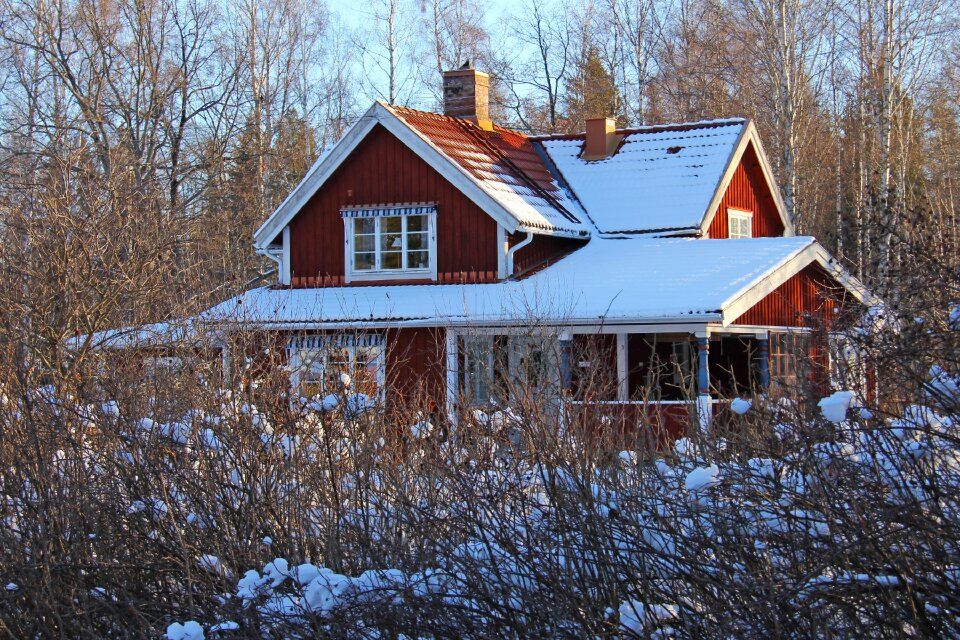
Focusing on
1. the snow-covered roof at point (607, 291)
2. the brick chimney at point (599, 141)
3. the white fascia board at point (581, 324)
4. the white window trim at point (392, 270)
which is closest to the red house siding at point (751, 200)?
the snow-covered roof at point (607, 291)

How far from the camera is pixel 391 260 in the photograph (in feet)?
66.2

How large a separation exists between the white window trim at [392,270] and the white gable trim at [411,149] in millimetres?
797

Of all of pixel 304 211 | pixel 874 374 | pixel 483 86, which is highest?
pixel 483 86

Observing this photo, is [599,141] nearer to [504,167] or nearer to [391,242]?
[504,167]

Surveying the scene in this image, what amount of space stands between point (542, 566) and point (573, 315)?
10943mm

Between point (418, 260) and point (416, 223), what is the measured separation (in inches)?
25.8

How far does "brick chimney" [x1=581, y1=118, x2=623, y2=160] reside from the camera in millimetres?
22973

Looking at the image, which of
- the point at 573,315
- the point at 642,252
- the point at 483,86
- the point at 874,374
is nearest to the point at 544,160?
the point at 483,86

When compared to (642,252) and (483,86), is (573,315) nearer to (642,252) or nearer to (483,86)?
(642,252)

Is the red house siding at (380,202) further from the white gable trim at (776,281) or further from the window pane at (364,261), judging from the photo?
the white gable trim at (776,281)

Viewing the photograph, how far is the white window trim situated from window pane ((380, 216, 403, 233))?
83mm

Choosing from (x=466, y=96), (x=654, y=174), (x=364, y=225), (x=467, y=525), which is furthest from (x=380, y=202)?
(x=467, y=525)

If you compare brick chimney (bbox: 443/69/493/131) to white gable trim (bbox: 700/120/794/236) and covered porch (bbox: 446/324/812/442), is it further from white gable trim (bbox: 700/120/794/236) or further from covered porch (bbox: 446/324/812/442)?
covered porch (bbox: 446/324/812/442)

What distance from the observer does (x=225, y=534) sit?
21.7 ft
